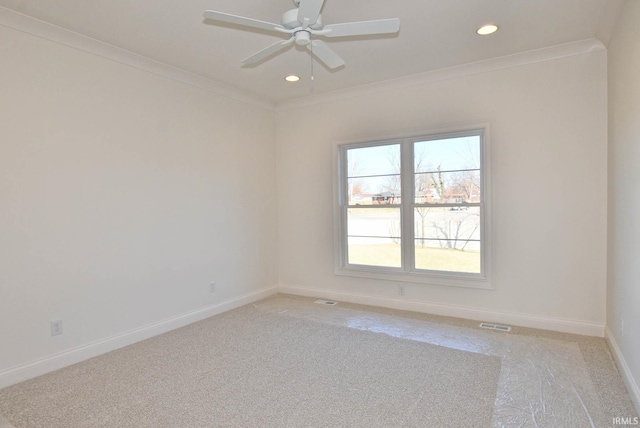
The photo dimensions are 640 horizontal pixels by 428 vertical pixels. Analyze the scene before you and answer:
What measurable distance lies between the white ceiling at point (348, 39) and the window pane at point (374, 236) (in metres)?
1.70

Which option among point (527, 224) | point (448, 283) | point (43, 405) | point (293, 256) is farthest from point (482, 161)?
point (43, 405)

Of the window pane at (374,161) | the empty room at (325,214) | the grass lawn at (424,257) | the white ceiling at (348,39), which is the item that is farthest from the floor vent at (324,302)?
the white ceiling at (348,39)

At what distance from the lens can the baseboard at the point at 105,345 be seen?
9.03ft

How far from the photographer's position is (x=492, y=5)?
9.01 feet

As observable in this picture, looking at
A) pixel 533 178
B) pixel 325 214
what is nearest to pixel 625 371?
pixel 533 178

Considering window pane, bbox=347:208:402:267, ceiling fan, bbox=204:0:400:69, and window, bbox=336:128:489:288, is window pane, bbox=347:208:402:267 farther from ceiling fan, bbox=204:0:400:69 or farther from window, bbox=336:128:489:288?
ceiling fan, bbox=204:0:400:69

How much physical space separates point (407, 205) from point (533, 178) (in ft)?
4.46

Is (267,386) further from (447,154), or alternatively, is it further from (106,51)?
(106,51)

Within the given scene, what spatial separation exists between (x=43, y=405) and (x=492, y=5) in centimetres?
426

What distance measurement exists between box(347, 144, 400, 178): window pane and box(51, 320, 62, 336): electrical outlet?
347 centimetres

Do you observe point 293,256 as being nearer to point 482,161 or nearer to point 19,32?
point 482,161

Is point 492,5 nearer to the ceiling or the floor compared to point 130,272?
nearer to the ceiling

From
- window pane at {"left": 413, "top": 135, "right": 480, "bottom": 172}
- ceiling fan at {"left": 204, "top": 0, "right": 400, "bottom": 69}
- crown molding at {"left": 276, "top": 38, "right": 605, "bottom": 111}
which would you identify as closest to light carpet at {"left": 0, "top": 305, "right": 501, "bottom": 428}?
Result: window pane at {"left": 413, "top": 135, "right": 480, "bottom": 172}

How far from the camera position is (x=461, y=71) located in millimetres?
3955
